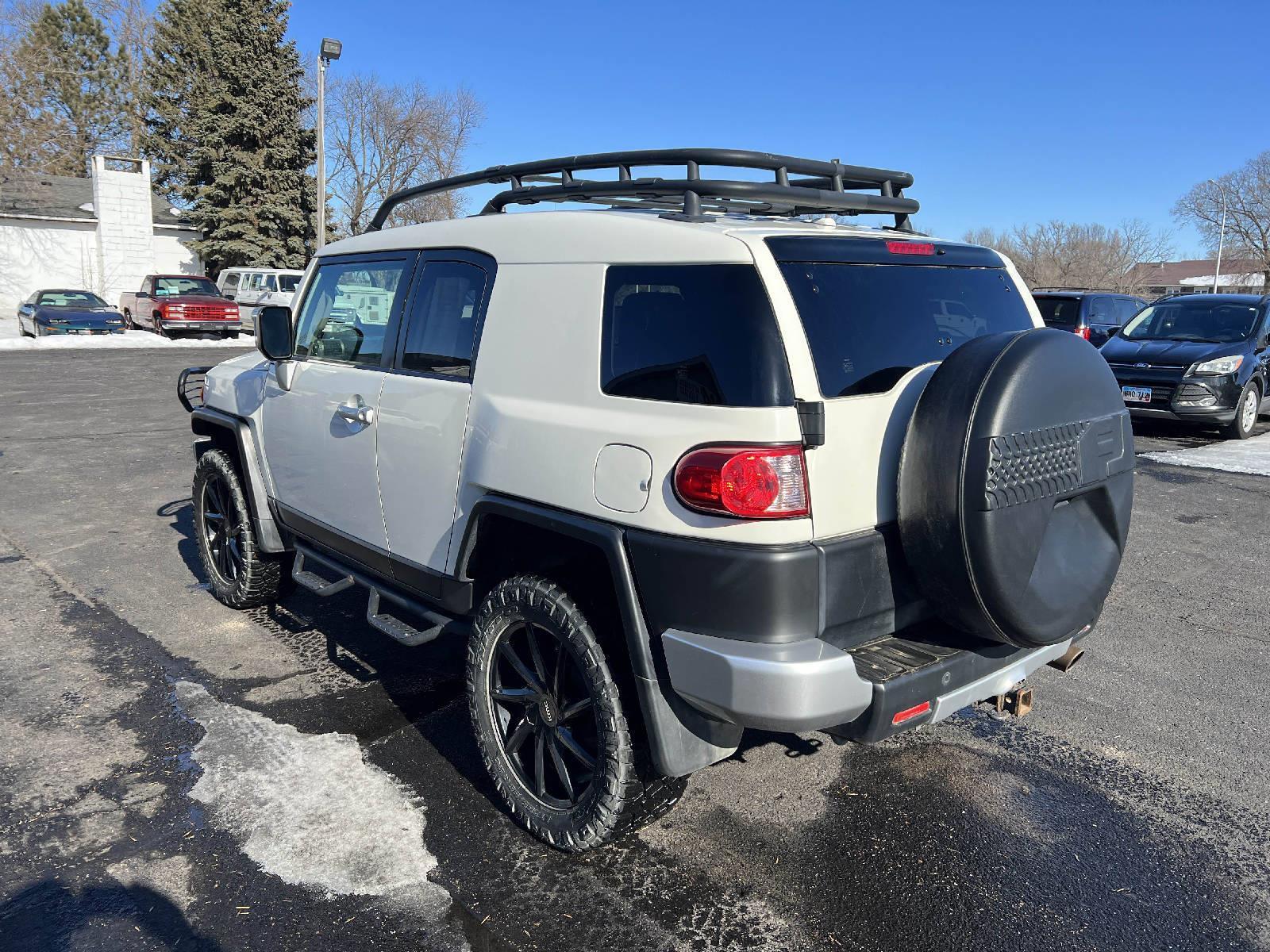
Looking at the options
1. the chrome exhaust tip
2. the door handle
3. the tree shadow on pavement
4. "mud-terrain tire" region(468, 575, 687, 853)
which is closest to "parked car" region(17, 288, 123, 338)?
the door handle

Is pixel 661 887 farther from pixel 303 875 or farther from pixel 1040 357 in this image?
pixel 1040 357

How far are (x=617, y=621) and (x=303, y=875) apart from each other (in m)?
1.22

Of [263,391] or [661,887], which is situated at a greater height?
[263,391]

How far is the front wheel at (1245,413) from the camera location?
11.3m

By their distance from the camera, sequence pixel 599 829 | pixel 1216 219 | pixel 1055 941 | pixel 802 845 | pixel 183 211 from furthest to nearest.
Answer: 1. pixel 1216 219
2. pixel 183 211
3. pixel 802 845
4. pixel 599 829
5. pixel 1055 941

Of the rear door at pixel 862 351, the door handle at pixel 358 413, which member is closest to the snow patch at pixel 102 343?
the door handle at pixel 358 413

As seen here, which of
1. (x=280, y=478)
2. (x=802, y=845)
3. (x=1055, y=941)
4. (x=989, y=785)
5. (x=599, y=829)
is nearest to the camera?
(x=1055, y=941)

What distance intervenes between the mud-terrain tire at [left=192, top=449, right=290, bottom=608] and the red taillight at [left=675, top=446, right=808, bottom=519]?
3285mm

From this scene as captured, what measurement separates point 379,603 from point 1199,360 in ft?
35.2

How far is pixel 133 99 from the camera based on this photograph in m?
51.6

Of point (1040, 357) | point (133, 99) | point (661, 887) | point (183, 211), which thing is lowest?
point (661, 887)

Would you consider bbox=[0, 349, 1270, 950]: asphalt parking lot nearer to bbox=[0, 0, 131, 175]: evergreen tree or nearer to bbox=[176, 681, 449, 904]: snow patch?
bbox=[176, 681, 449, 904]: snow patch

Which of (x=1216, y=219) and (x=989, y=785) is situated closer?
(x=989, y=785)

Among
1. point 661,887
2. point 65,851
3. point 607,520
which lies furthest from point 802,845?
point 65,851
